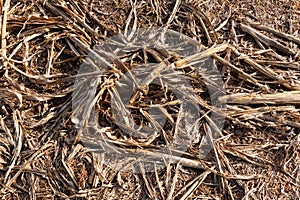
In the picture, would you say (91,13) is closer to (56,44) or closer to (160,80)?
(56,44)

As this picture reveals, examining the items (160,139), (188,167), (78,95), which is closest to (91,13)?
(78,95)

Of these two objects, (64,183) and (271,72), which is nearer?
(64,183)

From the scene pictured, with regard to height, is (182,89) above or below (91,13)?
below

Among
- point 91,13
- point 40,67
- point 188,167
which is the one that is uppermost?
point 91,13

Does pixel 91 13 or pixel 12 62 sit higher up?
pixel 91 13

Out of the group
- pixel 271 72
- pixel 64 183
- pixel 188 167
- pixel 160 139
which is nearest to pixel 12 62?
pixel 64 183

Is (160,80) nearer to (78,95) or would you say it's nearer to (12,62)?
(78,95)
